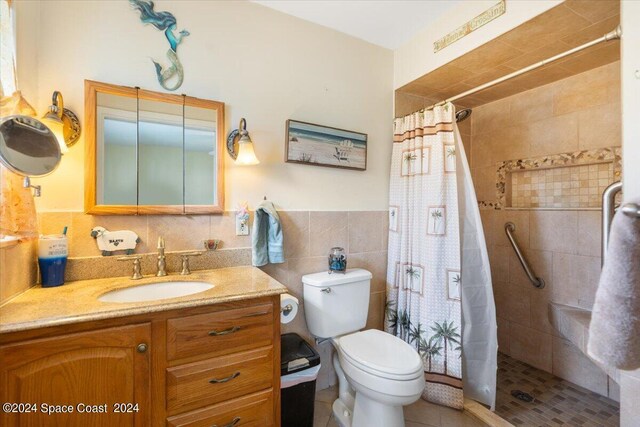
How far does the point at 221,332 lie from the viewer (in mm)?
1086

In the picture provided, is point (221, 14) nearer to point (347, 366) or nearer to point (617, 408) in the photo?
point (347, 366)

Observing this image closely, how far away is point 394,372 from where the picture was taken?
127 centimetres

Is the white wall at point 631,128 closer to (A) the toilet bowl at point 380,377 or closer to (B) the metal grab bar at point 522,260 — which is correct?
(A) the toilet bowl at point 380,377

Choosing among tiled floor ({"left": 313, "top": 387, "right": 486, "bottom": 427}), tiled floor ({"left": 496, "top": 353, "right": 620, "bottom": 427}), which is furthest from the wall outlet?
tiled floor ({"left": 496, "top": 353, "right": 620, "bottom": 427})

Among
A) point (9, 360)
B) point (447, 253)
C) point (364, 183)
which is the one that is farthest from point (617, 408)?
point (9, 360)

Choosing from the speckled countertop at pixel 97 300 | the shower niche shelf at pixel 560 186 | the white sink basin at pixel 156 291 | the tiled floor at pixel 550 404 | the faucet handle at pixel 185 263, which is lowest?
the tiled floor at pixel 550 404

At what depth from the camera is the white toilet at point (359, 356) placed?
1284 mm

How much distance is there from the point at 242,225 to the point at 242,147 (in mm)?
438

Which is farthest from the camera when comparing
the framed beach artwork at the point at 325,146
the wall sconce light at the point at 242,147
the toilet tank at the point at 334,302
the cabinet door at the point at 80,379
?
the framed beach artwork at the point at 325,146

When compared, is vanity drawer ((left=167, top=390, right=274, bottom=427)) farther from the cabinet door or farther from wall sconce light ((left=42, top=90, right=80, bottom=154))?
wall sconce light ((left=42, top=90, right=80, bottom=154))

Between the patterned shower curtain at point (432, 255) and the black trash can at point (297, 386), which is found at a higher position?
the patterned shower curtain at point (432, 255)

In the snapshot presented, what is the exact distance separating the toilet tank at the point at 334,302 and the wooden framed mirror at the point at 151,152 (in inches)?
28.4

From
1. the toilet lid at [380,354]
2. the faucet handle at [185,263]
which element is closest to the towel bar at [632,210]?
the toilet lid at [380,354]

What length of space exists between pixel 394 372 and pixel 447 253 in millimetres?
792
